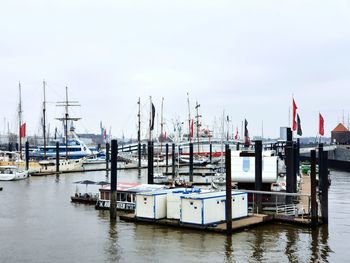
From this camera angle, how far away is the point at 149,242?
30.3 m

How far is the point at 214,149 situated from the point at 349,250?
13361 cm

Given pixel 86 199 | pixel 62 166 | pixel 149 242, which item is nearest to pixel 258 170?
pixel 149 242

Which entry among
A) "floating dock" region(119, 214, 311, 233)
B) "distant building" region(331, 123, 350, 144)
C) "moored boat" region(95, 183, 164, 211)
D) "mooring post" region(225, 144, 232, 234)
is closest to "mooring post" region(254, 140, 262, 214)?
"floating dock" region(119, 214, 311, 233)

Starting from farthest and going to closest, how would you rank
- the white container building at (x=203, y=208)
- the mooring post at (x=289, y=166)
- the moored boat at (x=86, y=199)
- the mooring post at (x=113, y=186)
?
the moored boat at (x=86, y=199)
the mooring post at (x=289, y=166)
the mooring post at (x=113, y=186)
the white container building at (x=203, y=208)

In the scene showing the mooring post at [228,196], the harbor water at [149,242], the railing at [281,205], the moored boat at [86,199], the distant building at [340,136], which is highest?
the distant building at [340,136]

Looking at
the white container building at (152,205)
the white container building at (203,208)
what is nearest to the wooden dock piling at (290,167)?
the white container building at (203,208)

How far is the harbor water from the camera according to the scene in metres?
26.9

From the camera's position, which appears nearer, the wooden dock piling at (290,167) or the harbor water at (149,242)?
the harbor water at (149,242)

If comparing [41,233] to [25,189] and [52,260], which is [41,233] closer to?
[52,260]

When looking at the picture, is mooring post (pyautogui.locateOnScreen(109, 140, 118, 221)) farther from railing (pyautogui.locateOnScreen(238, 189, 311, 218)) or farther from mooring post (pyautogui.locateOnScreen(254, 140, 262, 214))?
mooring post (pyautogui.locateOnScreen(254, 140, 262, 214))

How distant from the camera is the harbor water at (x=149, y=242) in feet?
88.3

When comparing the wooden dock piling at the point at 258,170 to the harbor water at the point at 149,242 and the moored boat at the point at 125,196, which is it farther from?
the moored boat at the point at 125,196

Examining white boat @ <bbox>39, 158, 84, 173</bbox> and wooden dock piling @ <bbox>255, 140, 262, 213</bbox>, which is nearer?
wooden dock piling @ <bbox>255, 140, 262, 213</bbox>

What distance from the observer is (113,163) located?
127 ft
